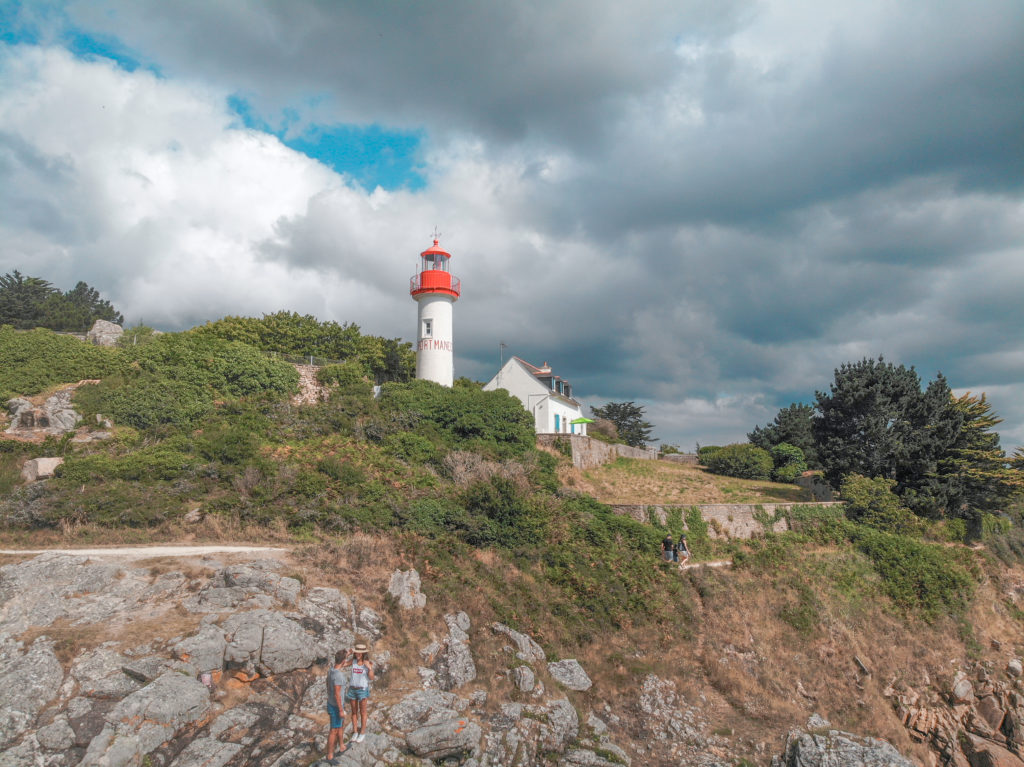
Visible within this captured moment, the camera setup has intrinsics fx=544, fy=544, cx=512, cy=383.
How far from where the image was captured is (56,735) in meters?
7.89

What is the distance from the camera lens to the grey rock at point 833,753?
480 inches

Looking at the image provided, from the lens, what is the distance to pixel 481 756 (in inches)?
393

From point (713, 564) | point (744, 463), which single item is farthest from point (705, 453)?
point (713, 564)

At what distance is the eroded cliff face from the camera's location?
8391 millimetres

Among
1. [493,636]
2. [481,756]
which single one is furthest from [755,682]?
[481,756]

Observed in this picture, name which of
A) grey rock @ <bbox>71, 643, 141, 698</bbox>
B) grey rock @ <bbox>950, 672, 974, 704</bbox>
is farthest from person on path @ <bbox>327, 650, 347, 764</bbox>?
grey rock @ <bbox>950, 672, 974, 704</bbox>

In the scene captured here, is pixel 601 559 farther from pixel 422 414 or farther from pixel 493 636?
pixel 422 414

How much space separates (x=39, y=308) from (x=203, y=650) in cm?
4204

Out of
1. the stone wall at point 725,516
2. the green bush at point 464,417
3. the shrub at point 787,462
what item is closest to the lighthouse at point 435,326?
the green bush at point 464,417

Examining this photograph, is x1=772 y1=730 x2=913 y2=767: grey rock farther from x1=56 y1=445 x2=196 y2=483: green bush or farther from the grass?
x1=56 y1=445 x2=196 y2=483: green bush

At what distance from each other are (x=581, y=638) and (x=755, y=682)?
494cm

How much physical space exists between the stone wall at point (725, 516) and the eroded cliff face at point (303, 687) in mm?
5545

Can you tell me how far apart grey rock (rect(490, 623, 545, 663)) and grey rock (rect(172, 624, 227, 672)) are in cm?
609

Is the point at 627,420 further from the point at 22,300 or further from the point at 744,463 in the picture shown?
the point at 22,300
